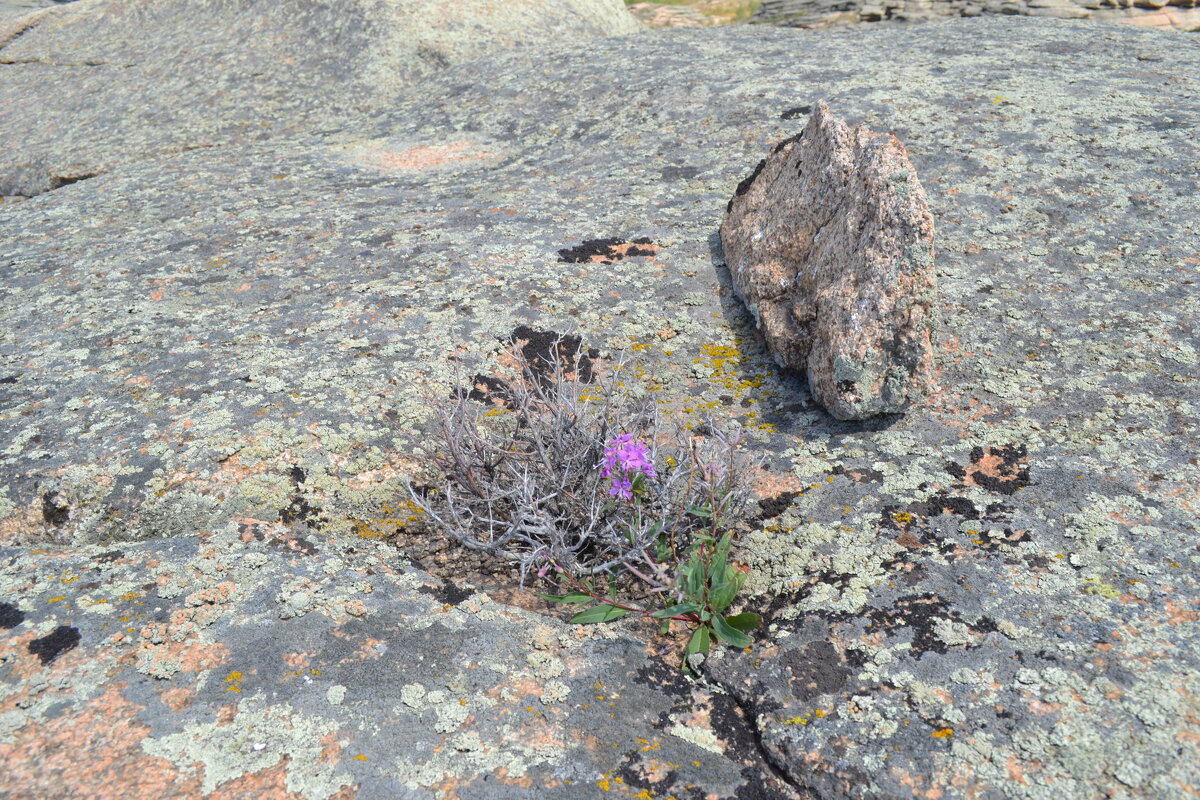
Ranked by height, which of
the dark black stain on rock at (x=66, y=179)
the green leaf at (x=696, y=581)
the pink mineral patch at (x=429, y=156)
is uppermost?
the pink mineral patch at (x=429, y=156)

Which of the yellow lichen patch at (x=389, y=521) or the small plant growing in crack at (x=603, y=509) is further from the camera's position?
the yellow lichen patch at (x=389, y=521)

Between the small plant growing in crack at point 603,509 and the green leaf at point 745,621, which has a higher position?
the small plant growing in crack at point 603,509

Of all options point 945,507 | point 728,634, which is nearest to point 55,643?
point 728,634

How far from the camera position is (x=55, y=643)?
283 cm

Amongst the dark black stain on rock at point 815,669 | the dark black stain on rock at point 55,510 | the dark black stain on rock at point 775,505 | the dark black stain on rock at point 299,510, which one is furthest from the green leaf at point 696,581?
the dark black stain on rock at point 55,510

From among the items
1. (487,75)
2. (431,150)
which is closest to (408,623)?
(431,150)

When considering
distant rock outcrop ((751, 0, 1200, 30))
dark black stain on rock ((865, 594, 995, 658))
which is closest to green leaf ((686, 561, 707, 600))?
dark black stain on rock ((865, 594, 995, 658))

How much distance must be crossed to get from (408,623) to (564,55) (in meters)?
7.73

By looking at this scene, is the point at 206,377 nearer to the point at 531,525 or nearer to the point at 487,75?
the point at 531,525

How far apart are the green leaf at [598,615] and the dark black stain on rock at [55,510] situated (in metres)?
2.45

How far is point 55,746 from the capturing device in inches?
97.9

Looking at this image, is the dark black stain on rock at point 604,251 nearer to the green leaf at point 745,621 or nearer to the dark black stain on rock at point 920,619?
the green leaf at point 745,621

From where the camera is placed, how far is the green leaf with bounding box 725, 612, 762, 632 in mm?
3135

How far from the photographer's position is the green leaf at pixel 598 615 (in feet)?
10.5
